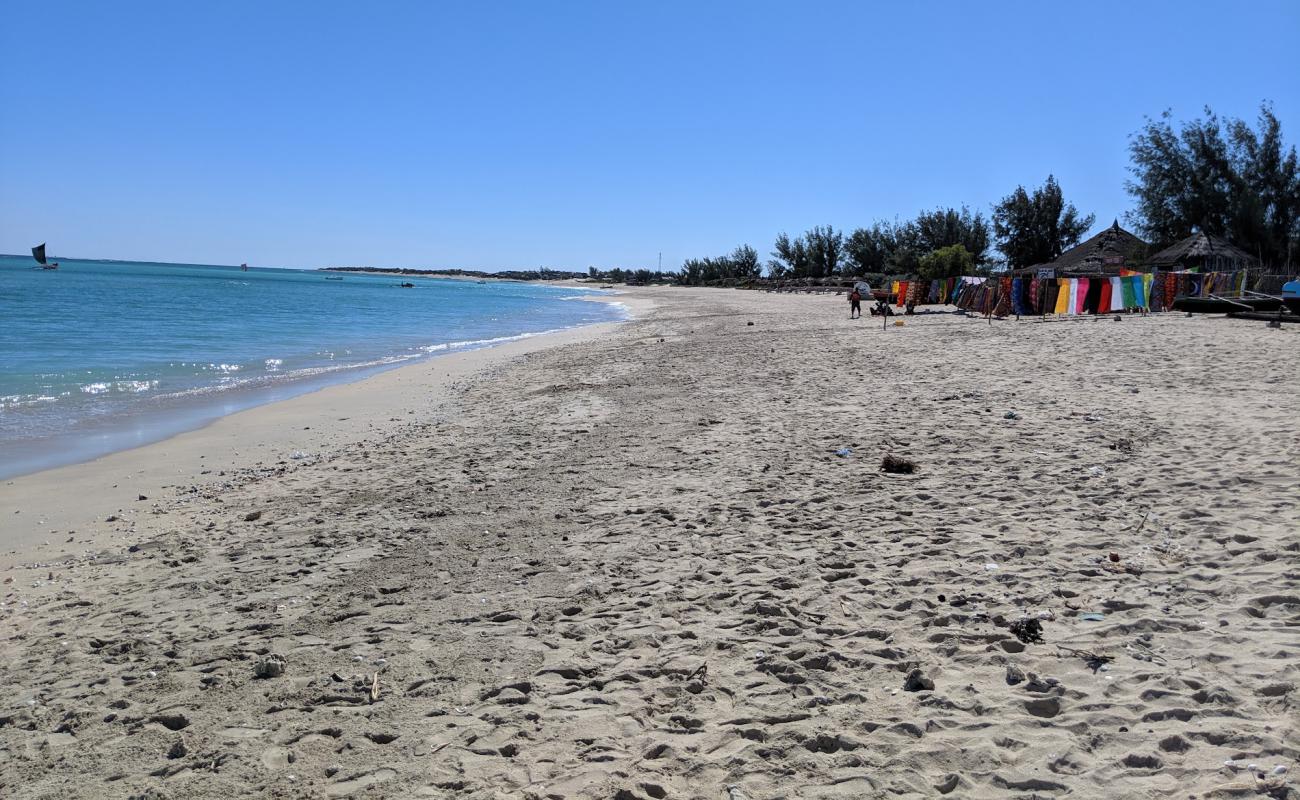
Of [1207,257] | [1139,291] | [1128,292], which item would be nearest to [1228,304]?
[1139,291]

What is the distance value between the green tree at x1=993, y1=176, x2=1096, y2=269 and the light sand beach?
50240 mm

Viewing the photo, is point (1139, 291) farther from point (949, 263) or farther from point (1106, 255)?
point (949, 263)

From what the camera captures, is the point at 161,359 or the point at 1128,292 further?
the point at 1128,292

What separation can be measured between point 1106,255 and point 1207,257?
6.71 meters

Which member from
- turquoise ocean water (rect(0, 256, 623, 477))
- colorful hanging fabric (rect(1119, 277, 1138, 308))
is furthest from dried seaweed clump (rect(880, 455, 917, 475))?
colorful hanging fabric (rect(1119, 277, 1138, 308))

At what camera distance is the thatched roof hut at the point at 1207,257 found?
2950cm

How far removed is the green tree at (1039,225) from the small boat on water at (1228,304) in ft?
114

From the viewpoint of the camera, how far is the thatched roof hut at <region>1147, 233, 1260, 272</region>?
29.5 meters

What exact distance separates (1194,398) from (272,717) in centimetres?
1034

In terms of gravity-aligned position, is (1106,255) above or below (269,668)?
above

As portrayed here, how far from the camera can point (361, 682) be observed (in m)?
3.96

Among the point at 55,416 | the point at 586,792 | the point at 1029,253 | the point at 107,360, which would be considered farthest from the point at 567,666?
the point at 1029,253

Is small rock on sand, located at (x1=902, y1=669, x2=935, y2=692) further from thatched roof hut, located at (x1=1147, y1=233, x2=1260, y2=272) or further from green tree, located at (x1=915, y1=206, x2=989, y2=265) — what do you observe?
green tree, located at (x1=915, y1=206, x2=989, y2=265)

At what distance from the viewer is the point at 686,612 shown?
15.1 ft
